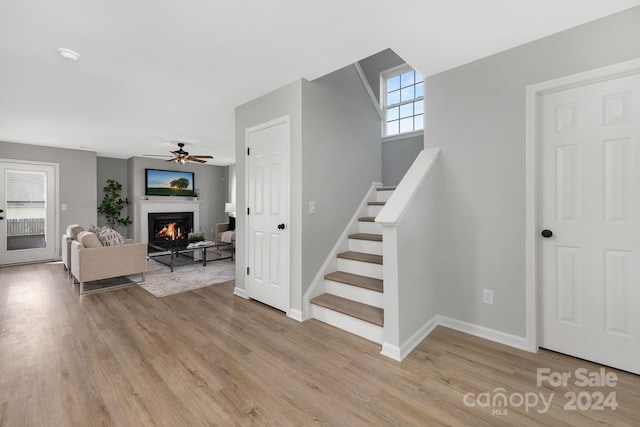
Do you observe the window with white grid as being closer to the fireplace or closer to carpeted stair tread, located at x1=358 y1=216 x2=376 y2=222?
carpeted stair tread, located at x1=358 y1=216 x2=376 y2=222

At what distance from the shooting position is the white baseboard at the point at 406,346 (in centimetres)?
212

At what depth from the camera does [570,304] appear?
6.95 ft

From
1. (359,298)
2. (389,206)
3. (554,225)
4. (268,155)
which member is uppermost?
(268,155)

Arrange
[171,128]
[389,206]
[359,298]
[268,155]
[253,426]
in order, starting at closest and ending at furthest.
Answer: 1. [253,426]
2. [389,206]
3. [359,298]
4. [268,155]
5. [171,128]

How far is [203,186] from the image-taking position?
28.4 ft

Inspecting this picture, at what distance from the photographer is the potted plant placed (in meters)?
7.21

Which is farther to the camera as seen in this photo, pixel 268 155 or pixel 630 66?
pixel 268 155

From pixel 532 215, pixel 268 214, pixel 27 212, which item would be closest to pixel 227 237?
pixel 27 212

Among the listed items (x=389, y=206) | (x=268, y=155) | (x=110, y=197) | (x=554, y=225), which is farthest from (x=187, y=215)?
(x=554, y=225)

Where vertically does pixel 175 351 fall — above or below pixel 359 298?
below

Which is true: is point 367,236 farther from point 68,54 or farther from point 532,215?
point 68,54

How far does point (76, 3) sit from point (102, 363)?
97.3 inches

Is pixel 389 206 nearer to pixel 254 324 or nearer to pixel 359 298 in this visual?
pixel 359 298

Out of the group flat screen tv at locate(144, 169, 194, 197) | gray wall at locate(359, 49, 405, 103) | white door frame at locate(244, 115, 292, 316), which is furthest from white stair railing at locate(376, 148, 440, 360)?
flat screen tv at locate(144, 169, 194, 197)
